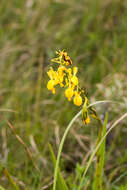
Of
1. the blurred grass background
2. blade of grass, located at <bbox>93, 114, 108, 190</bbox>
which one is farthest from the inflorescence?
the blurred grass background

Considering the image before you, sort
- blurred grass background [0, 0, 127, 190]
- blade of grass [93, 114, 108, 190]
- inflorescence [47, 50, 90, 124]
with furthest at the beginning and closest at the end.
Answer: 1. blurred grass background [0, 0, 127, 190]
2. blade of grass [93, 114, 108, 190]
3. inflorescence [47, 50, 90, 124]

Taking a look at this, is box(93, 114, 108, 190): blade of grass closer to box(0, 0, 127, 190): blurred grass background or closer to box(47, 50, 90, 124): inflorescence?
box(47, 50, 90, 124): inflorescence

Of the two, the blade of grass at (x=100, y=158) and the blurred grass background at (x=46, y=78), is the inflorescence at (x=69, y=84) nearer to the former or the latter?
the blade of grass at (x=100, y=158)

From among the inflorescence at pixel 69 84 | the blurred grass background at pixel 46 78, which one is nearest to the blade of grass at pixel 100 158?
the inflorescence at pixel 69 84

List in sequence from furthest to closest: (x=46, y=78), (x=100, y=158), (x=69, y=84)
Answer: (x=46, y=78), (x=100, y=158), (x=69, y=84)

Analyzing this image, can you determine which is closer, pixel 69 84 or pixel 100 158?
pixel 69 84

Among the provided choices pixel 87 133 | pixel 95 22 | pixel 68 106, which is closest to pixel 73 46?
pixel 95 22

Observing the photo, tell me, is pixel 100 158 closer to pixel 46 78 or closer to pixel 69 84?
pixel 69 84

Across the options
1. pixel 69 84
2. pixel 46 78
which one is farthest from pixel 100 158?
pixel 46 78
